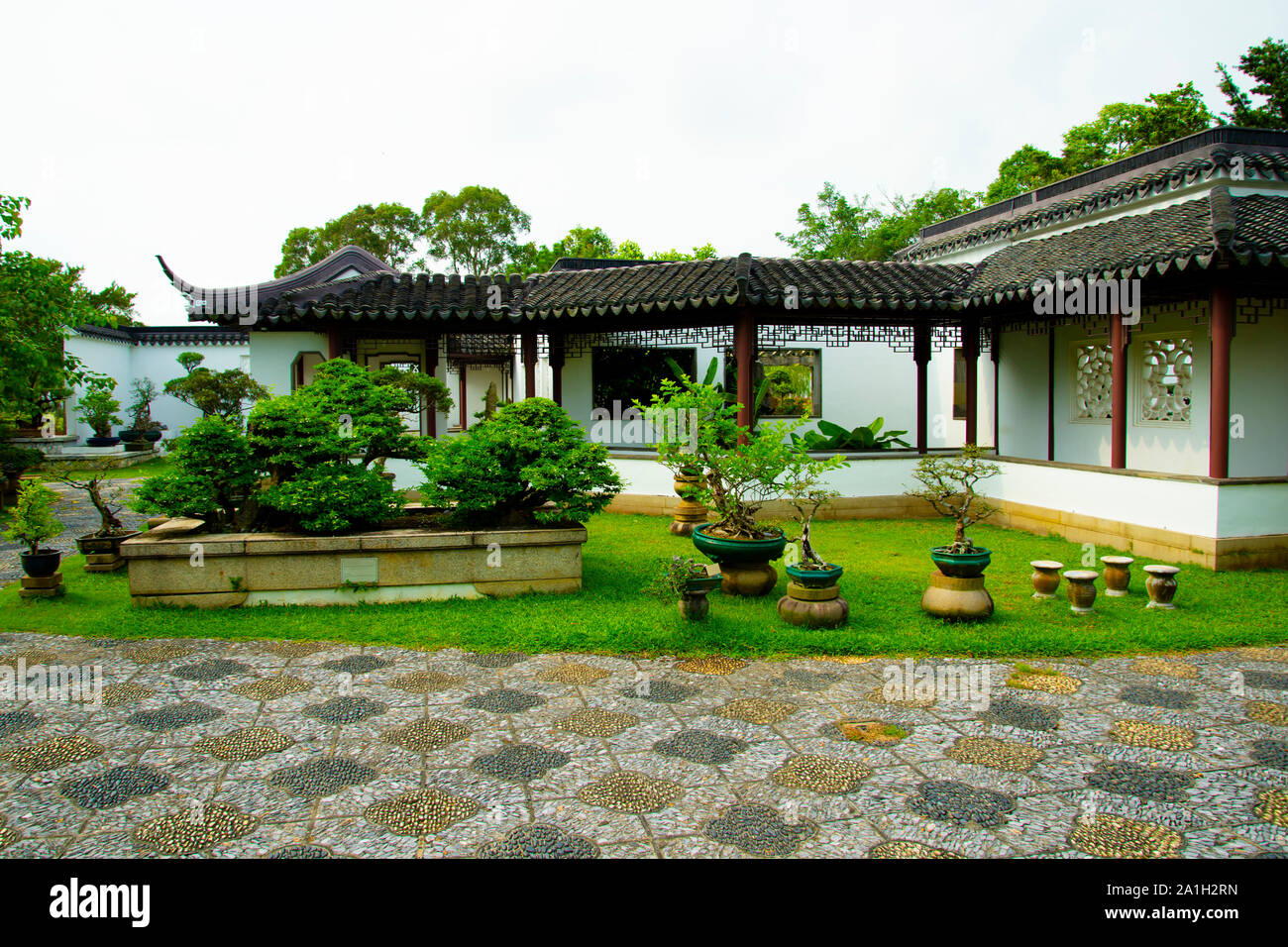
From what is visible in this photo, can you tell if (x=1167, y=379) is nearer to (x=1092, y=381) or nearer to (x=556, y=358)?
(x=1092, y=381)

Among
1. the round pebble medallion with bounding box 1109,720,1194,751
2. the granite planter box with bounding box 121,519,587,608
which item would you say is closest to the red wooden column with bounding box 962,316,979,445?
the granite planter box with bounding box 121,519,587,608

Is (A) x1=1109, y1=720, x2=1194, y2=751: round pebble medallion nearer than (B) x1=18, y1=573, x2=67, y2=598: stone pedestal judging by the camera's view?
Yes

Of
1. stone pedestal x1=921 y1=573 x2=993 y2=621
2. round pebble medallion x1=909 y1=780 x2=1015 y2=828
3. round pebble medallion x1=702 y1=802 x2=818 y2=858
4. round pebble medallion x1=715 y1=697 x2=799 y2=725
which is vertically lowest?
round pebble medallion x1=702 y1=802 x2=818 y2=858

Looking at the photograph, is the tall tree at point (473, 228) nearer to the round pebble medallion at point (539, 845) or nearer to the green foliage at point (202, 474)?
the green foliage at point (202, 474)

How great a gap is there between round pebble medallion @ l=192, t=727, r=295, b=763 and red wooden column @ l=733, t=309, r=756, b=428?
772 cm

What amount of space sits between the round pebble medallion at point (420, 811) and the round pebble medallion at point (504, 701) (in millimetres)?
957

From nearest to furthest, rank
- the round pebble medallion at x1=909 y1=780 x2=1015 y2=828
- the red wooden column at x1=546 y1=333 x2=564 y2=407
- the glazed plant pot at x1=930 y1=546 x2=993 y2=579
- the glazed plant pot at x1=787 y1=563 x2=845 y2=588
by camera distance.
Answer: the round pebble medallion at x1=909 y1=780 x2=1015 y2=828 → the glazed plant pot at x1=787 y1=563 x2=845 y2=588 → the glazed plant pot at x1=930 y1=546 x2=993 y2=579 → the red wooden column at x1=546 y1=333 x2=564 y2=407

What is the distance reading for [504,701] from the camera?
4645 millimetres

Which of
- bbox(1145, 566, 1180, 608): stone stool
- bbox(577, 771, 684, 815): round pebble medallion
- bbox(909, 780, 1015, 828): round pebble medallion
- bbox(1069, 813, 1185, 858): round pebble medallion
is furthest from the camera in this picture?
bbox(1145, 566, 1180, 608): stone stool

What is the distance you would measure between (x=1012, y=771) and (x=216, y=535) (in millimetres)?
5992

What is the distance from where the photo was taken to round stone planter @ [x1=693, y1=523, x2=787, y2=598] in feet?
22.0

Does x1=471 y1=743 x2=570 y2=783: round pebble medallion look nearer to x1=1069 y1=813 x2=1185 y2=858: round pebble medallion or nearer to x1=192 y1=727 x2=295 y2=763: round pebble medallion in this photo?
x1=192 y1=727 x2=295 y2=763: round pebble medallion

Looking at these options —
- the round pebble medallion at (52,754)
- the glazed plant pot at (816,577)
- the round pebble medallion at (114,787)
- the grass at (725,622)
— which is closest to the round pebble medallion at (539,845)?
the round pebble medallion at (114,787)

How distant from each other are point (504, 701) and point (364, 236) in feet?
107
